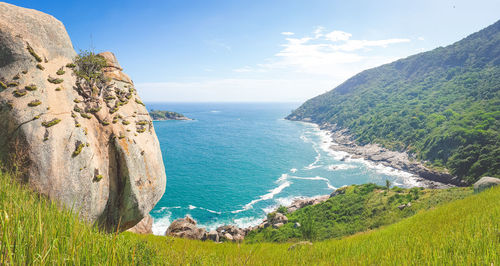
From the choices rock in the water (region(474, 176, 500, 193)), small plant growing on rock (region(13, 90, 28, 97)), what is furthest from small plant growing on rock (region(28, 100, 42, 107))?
rock in the water (region(474, 176, 500, 193))

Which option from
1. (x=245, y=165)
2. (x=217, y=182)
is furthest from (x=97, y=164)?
(x=245, y=165)

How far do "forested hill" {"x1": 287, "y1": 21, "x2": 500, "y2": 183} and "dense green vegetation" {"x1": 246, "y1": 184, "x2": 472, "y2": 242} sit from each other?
27605 millimetres

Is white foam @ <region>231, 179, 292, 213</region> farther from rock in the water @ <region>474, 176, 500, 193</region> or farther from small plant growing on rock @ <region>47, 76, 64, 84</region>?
small plant growing on rock @ <region>47, 76, 64, 84</region>

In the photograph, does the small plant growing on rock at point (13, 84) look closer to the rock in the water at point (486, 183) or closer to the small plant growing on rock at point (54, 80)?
the small plant growing on rock at point (54, 80)

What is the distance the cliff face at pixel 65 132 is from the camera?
11219 mm

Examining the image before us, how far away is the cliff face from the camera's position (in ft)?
36.8

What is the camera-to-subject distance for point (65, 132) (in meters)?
12.4

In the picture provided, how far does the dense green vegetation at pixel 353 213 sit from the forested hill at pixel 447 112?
90.6 ft

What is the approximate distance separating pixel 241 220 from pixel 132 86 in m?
37.0

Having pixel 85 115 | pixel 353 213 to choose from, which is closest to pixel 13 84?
pixel 85 115

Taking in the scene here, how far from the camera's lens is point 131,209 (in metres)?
14.7

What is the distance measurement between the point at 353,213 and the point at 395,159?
57.9 meters

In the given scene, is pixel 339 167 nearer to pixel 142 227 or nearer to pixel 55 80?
pixel 142 227

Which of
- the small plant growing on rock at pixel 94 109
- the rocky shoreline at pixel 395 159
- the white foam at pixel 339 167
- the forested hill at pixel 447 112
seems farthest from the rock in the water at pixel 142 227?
the rocky shoreline at pixel 395 159
